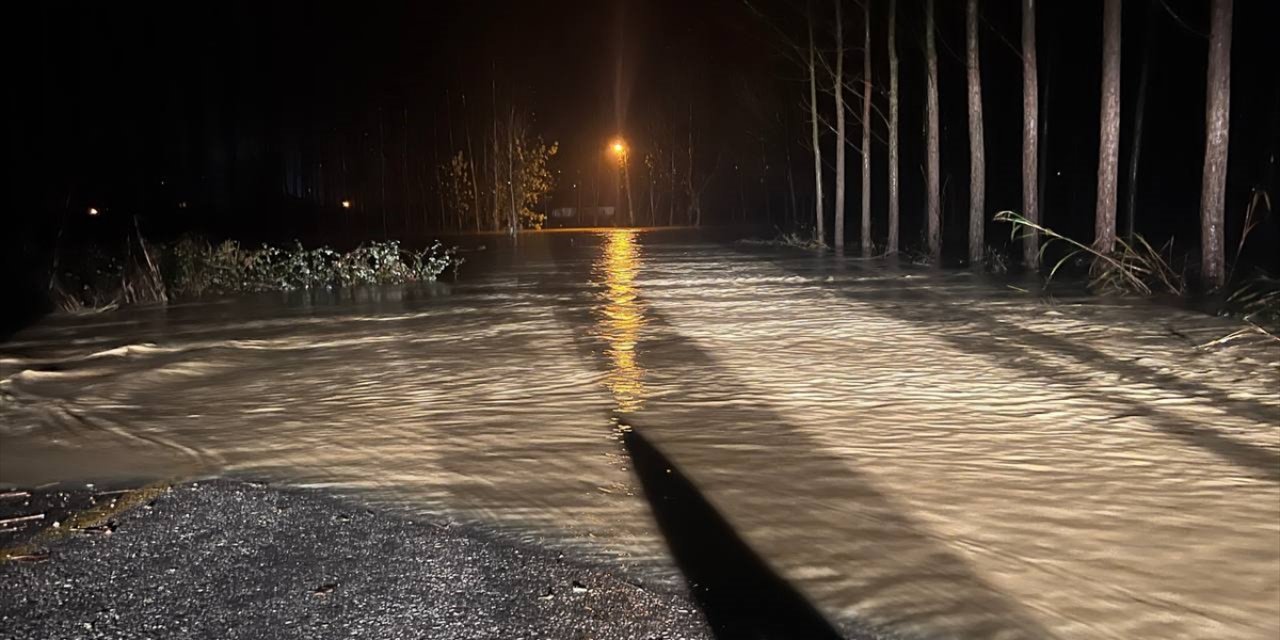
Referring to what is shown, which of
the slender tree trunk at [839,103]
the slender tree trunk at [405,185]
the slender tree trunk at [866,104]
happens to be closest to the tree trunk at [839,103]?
the slender tree trunk at [839,103]

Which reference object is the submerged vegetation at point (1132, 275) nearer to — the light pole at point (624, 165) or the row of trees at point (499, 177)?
the row of trees at point (499, 177)

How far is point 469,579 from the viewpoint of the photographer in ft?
15.9

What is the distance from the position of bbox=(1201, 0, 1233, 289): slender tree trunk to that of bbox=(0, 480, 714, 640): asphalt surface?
14.4 meters

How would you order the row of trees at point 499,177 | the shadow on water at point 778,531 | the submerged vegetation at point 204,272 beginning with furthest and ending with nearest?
the row of trees at point 499,177
the submerged vegetation at point 204,272
the shadow on water at point 778,531

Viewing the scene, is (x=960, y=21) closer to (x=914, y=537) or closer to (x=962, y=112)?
(x=962, y=112)

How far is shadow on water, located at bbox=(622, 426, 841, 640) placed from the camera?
4316mm

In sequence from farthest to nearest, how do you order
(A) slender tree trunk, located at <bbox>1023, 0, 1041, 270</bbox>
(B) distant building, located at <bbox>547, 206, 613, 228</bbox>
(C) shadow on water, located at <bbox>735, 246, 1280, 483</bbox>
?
(B) distant building, located at <bbox>547, 206, 613, 228</bbox>, (A) slender tree trunk, located at <bbox>1023, 0, 1041, 270</bbox>, (C) shadow on water, located at <bbox>735, 246, 1280, 483</bbox>

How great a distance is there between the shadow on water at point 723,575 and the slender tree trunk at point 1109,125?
14.8m

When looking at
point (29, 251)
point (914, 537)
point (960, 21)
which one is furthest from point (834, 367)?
point (960, 21)

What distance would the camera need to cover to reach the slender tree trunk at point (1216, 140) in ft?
53.7

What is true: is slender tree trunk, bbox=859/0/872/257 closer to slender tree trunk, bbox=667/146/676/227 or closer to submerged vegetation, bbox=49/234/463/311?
submerged vegetation, bbox=49/234/463/311

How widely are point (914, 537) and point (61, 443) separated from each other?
6153mm

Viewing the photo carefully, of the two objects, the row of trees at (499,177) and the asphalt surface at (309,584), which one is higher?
the row of trees at (499,177)

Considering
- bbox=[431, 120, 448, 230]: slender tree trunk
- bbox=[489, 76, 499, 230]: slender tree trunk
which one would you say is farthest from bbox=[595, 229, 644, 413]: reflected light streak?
bbox=[431, 120, 448, 230]: slender tree trunk
